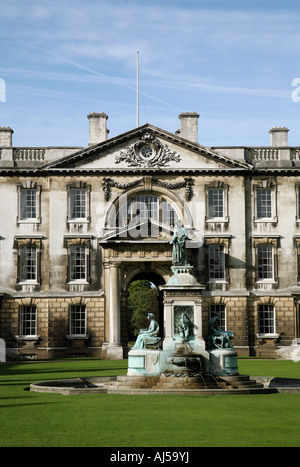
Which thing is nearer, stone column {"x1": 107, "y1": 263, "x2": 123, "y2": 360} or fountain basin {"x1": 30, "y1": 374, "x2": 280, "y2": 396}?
fountain basin {"x1": 30, "y1": 374, "x2": 280, "y2": 396}

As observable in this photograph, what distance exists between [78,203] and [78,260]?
135 inches

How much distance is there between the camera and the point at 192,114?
163ft

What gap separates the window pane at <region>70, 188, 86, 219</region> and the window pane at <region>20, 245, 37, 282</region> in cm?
321

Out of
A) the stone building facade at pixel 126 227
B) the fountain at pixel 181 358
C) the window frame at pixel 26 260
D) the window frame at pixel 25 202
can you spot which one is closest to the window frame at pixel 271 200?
the stone building facade at pixel 126 227

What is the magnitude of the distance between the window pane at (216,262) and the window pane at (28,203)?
1089 centimetres

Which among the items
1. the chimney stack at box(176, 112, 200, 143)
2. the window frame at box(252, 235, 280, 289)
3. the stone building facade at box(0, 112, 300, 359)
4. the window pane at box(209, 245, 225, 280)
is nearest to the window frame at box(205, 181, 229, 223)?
the stone building facade at box(0, 112, 300, 359)

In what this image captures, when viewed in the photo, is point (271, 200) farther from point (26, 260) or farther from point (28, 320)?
point (28, 320)

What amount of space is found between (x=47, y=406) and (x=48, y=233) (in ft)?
94.3

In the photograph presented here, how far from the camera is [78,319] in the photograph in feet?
157

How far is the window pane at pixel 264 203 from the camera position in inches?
1925

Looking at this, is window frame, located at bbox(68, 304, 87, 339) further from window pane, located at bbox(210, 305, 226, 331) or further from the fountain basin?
the fountain basin

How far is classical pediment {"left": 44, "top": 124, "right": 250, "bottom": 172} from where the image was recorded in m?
47.9

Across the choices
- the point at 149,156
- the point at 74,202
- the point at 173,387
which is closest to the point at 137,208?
the point at 149,156

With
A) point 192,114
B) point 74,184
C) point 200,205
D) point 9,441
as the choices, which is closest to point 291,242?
point 200,205
